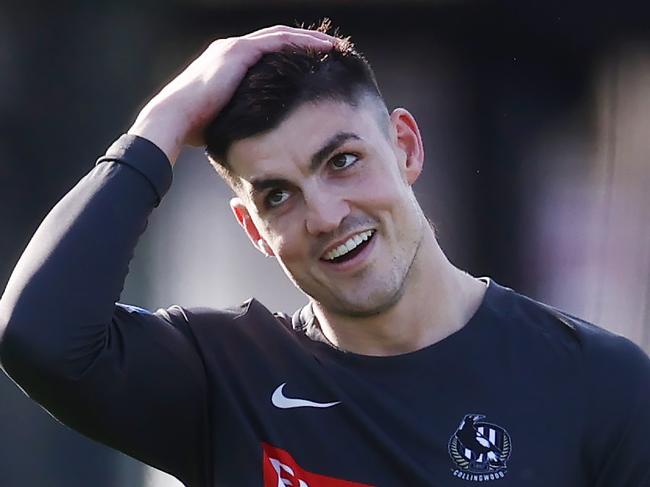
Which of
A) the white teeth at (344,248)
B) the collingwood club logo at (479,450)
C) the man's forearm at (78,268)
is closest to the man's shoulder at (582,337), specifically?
the collingwood club logo at (479,450)

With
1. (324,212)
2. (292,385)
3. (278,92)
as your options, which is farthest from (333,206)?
(292,385)

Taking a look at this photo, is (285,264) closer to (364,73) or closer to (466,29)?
(364,73)

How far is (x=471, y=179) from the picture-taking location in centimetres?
387

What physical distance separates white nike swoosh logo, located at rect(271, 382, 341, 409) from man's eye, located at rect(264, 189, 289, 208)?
1.09 feet

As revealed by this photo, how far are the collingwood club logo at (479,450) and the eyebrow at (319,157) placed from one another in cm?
51

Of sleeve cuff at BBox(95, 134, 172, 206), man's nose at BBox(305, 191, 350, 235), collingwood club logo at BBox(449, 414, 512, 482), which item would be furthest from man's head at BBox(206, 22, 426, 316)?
collingwood club logo at BBox(449, 414, 512, 482)

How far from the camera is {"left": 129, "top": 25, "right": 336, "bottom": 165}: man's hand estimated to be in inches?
90.9

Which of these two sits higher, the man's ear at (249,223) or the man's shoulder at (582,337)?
the man's ear at (249,223)

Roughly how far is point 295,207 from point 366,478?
48cm

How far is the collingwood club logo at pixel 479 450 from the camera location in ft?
7.04

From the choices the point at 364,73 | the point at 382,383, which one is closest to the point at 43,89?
the point at 364,73

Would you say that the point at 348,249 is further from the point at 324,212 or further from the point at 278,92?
the point at 278,92

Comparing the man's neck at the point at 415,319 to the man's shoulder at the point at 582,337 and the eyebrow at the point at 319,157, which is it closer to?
the man's shoulder at the point at 582,337

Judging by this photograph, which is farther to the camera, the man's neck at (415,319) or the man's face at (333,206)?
the man's neck at (415,319)
